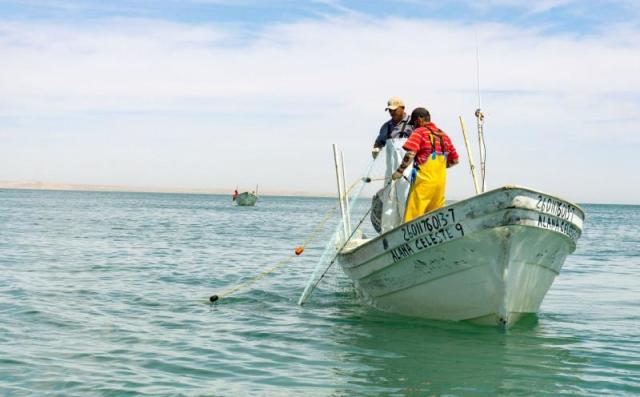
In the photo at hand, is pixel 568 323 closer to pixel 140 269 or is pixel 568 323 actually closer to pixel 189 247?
pixel 140 269

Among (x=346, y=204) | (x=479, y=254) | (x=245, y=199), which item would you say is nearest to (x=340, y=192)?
(x=346, y=204)

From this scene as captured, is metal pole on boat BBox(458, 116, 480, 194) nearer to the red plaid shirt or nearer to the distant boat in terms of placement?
the red plaid shirt

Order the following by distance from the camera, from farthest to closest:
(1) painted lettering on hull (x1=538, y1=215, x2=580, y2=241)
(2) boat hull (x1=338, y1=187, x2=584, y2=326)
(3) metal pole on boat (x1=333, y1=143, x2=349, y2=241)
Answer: (3) metal pole on boat (x1=333, y1=143, x2=349, y2=241)
(1) painted lettering on hull (x1=538, y1=215, x2=580, y2=241)
(2) boat hull (x1=338, y1=187, x2=584, y2=326)

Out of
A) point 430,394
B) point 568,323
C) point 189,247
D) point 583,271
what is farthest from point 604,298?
point 189,247

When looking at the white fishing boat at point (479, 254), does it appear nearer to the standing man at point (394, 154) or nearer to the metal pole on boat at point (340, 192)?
the standing man at point (394, 154)

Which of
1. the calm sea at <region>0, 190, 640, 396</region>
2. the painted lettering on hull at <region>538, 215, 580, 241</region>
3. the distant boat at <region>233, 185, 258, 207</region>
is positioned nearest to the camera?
the calm sea at <region>0, 190, 640, 396</region>

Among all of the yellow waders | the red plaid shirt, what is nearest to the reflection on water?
the yellow waders

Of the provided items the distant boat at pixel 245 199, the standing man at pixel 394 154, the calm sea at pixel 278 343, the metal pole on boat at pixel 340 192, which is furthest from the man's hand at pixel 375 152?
the distant boat at pixel 245 199

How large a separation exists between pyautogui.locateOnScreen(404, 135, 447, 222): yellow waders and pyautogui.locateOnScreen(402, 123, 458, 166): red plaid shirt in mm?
45

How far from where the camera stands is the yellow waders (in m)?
11.6

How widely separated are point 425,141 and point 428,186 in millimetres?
705

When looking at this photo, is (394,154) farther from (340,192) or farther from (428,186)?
(340,192)

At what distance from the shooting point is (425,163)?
1157cm

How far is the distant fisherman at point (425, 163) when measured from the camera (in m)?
11.4
